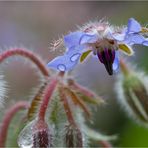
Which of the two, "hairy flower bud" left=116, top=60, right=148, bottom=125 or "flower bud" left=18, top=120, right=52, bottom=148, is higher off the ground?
"hairy flower bud" left=116, top=60, right=148, bottom=125

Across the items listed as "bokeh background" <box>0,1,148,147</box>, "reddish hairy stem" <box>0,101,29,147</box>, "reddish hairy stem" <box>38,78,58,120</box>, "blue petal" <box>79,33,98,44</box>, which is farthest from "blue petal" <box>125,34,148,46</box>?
"bokeh background" <box>0,1,148,147</box>

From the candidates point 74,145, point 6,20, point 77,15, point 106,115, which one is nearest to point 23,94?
point 106,115

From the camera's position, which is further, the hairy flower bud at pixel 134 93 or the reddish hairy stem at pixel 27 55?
the hairy flower bud at pixel 134 93

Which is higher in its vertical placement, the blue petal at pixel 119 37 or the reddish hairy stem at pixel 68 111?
the blue petal at pixel 119 37

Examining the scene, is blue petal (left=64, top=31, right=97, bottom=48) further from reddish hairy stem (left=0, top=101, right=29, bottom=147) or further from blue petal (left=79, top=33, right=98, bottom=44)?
reddish hairy stem (left=0, top=101, right=29, bottom=147)

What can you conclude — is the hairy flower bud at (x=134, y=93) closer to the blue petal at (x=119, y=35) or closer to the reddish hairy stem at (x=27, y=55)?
the reddish hairy stem at (x=27, y=55)

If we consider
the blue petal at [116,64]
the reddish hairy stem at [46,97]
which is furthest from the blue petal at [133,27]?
the reddish hairy stem at [46,97]

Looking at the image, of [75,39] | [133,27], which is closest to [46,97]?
[75,39]
